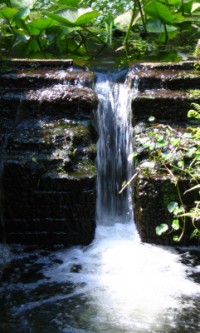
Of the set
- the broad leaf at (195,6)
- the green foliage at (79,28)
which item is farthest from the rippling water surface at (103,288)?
the broad leaf at (195,6)


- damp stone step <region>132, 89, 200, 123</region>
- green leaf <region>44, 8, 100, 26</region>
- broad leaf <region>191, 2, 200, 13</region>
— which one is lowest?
damp stone step <region>132, 89, 200, 123</region>

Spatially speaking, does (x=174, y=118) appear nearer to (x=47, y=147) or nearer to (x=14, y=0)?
(x=47, y=147)

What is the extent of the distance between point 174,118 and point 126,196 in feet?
2.52

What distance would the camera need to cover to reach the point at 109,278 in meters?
3.62

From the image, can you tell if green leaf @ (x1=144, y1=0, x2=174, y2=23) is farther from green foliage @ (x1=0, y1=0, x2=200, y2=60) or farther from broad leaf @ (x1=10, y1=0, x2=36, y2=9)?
broad leaf @ (x1=10, y1=0, x2=36, y2=9)

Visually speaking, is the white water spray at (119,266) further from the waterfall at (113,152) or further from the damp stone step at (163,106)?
the damp stone step at (163,106)

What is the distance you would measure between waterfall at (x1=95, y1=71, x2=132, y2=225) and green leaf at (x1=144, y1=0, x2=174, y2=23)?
126 cm

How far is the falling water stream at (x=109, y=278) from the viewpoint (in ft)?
9.82

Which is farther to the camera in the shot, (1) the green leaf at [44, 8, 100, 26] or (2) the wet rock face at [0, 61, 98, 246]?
(1) the green leaf at [44, 8, 100, 26]

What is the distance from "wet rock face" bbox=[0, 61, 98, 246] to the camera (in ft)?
13.6

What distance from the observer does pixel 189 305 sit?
10.5ft

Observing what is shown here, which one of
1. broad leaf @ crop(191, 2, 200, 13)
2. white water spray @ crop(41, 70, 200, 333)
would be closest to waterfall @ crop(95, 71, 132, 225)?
white water spray @ crop(41, 70, 200, 333)

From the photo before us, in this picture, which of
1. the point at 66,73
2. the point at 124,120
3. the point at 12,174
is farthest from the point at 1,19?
the point at 12,174

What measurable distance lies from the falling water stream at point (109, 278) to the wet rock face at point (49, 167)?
16cm
